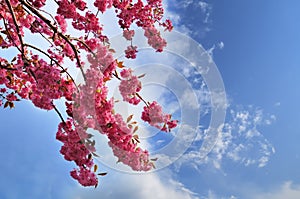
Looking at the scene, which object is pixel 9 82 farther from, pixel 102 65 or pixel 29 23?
pixel 102 65

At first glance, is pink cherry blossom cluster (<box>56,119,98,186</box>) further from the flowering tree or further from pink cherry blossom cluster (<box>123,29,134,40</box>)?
pink cherry blossom cluster (<box>123,29,134,40</box>)

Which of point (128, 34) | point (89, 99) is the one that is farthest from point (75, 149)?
point (128, 34)

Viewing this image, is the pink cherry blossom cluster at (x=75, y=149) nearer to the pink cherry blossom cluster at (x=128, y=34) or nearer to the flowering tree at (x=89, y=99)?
the flowering tree at (x=89, y=99)

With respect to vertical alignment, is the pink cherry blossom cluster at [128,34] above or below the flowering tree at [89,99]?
above

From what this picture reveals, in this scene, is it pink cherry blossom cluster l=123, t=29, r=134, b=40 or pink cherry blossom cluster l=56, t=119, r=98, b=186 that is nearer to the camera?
pink cherry blossom cluster l=56, t=119, r=98, b=186

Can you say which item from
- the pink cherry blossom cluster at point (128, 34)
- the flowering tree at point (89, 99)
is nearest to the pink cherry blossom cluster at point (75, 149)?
the flowering tree at point (89, 99)

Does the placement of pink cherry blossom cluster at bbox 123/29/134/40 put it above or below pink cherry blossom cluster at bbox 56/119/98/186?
above

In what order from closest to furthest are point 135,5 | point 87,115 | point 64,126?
point 87,115, point 64,126, point 135,5

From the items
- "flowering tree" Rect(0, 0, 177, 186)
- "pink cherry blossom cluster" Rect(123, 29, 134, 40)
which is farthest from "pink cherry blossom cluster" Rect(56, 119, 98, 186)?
"pink cherry blossom cluster" Rect(123, 29, 134, 40)

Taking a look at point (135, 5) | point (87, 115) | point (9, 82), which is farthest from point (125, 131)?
point (9, 82)

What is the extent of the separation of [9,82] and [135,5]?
358cm

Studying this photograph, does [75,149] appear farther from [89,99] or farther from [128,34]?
[128,34]

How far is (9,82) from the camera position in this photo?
8047 mm

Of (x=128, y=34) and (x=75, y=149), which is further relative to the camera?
(x=128, y=34)
